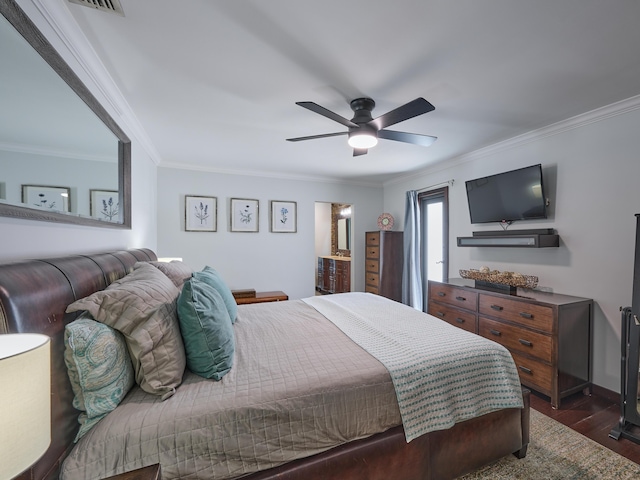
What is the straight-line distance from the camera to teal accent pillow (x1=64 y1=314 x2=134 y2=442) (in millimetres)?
915

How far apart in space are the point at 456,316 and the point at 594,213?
1552 millimetres

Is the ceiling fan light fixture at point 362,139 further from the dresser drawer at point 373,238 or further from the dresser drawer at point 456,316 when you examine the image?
the dresser drawer at point 373,238

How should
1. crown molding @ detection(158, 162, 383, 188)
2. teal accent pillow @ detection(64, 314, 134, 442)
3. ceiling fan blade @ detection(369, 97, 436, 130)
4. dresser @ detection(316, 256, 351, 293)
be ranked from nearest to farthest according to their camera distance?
teal accent pillow @ detection(64, 314, 134, 442) → ceiling fan blade @ detection(369, 97, 436, 130) → crown molding @ detection(158, 162, 383, 188) → dresser @ detection(316, 256, 351, 293)

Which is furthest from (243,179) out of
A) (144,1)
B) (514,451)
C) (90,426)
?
(514,451)

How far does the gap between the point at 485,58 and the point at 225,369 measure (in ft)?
7.49

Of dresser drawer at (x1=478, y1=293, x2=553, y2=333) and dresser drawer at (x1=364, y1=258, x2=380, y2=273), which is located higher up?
dresser drawer at (x1=364, y1=258, x2=380, y2=273)

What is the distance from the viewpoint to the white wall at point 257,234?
155 inches

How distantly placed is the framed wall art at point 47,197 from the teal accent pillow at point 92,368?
556mm

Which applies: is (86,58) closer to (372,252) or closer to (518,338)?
(518,338)

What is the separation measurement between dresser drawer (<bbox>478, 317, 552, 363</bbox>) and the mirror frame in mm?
3334

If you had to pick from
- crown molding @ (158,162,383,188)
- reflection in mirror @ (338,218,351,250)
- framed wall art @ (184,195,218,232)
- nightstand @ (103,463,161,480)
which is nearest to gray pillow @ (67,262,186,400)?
nightstand @ (103,463,161,480)

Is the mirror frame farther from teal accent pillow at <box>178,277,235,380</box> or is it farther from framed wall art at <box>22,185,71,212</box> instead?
teal accent pillow at <box>178,277,235,380</box>

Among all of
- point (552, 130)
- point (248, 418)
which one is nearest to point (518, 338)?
point (552, 130)

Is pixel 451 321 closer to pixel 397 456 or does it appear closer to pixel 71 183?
pixel 397 456
